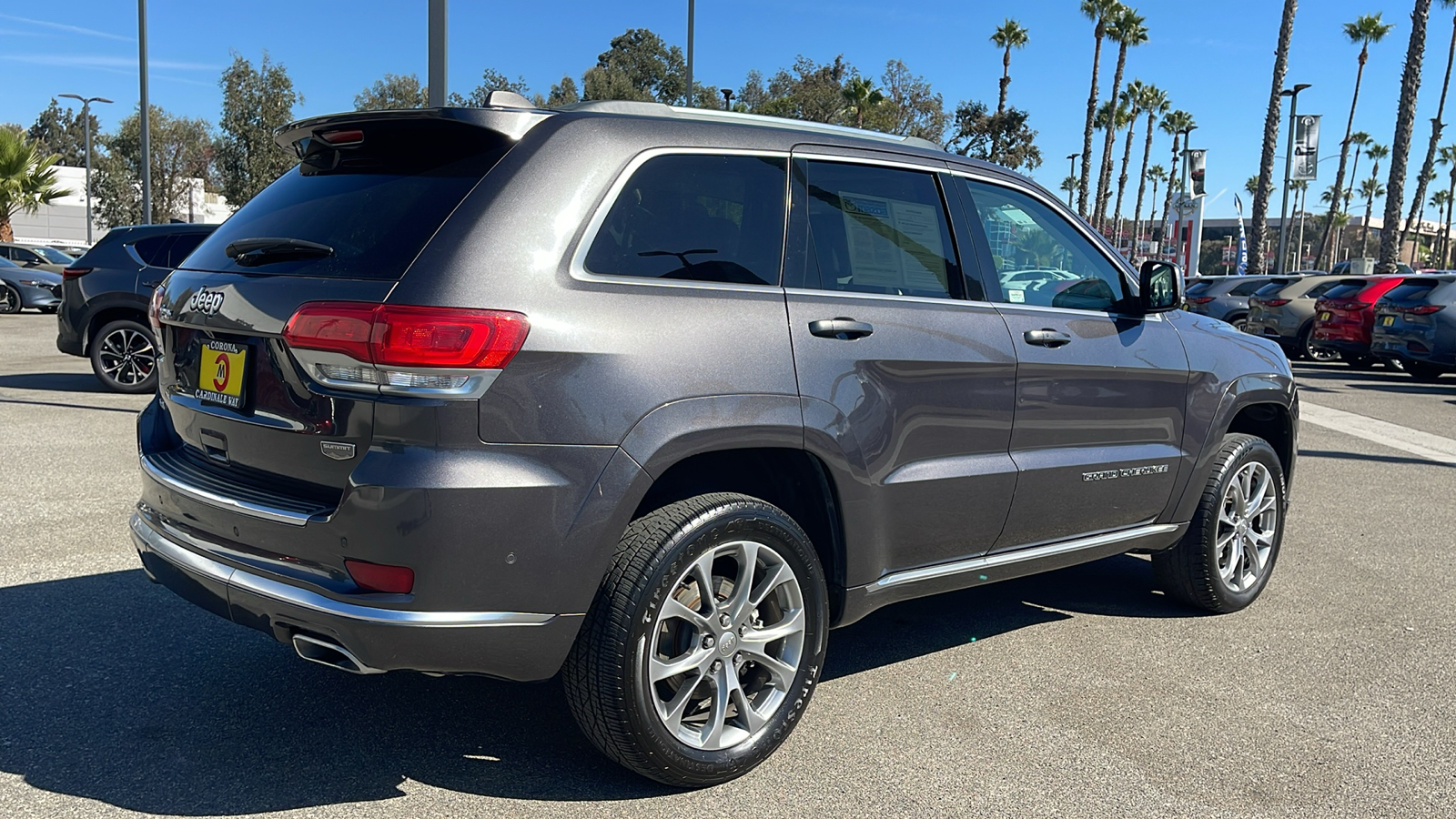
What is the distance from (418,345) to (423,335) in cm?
3

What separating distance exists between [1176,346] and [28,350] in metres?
15.8

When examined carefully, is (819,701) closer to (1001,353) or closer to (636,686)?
(636,686)

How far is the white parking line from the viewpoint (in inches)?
406

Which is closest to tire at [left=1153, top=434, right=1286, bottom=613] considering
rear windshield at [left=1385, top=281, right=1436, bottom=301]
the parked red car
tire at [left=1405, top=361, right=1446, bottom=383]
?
rear windshield at [left=1385, top=281, right=1436, bottom=301]

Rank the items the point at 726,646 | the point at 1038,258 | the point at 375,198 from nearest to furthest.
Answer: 1. the point at 375,198
2. the point at 726,646
3. the point at 1038,258

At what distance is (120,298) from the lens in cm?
1081

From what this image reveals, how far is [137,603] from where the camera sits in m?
4.65

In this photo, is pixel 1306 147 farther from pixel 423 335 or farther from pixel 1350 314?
pixel 423 335

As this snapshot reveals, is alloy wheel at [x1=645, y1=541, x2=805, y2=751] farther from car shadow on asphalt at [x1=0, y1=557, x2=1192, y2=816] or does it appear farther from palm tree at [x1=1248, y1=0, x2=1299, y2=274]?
palm tree at [x1=1248, y1=0, x2=1299, y2=274]

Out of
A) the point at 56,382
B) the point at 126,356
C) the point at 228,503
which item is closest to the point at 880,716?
the point at 228,503

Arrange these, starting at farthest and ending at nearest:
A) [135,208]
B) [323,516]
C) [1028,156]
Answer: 1. [135,208]
2. [1028,156]
3. [323,516]

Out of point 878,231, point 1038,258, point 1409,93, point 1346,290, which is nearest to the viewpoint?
point 878,231

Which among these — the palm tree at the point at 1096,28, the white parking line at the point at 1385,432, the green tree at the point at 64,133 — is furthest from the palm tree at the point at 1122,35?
the green tree at the point at 64,133

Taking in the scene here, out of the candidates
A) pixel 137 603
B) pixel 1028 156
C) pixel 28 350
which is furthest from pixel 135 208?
pixel 137 603
